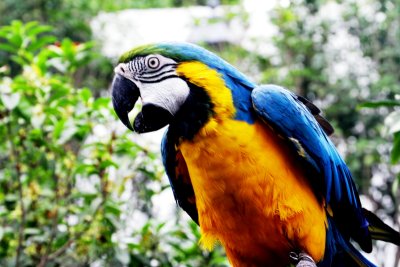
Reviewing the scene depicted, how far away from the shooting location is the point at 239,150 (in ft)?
4.26

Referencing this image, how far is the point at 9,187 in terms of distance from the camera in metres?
2.46

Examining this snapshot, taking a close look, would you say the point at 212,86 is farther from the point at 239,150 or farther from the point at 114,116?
the point at 114,116

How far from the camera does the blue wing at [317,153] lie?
135 cm

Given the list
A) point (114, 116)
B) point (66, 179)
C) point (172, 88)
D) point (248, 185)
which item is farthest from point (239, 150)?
point (66, 179)

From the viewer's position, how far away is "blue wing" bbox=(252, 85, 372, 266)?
4.44 ft

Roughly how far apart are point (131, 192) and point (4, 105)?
35.5 inches

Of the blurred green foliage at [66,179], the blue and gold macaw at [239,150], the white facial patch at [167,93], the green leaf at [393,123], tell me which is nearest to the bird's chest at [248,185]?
the blue and gold macaw at [239,150]

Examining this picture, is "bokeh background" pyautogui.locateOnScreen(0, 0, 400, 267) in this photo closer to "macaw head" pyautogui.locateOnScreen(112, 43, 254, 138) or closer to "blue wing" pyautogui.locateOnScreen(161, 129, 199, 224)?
"blue wing" pyautogui.locateOnScreen(161, 129, 199, 224)

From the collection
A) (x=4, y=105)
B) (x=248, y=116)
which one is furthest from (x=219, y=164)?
(x=4, y=105)

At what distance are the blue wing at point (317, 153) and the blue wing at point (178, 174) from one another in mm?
261

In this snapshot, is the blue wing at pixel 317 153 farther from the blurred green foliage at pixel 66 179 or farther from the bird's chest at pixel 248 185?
the blurred green foliage at pixel 66 179

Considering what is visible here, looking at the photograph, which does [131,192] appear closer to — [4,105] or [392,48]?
[4,105]

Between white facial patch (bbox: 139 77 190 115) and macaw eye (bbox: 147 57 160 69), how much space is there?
0.04m

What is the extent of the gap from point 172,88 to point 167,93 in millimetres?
16
